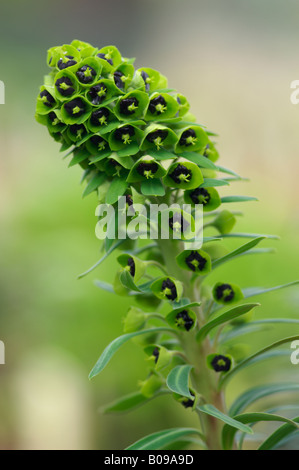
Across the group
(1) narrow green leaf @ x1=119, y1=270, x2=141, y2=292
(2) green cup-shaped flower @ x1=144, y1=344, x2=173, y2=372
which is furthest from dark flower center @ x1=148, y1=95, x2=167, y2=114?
(2) green cup-shaped flower @ x1=144, y1=344, x2=173, y2=372

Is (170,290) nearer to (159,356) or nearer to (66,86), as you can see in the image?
(159,356)

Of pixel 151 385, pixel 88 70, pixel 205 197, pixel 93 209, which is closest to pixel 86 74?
pixel 88 70

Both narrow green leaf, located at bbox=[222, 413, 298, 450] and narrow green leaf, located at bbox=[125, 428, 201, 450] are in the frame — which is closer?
narrow green leaf, located at bbox=[222, 413, 298, 450]

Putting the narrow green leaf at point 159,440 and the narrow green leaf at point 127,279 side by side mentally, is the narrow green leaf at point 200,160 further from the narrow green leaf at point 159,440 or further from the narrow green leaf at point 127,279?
the narrow green leaf at point 159,440

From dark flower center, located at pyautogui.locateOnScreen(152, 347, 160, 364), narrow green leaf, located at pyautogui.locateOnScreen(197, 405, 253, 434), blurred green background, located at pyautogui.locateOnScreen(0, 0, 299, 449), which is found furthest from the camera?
blurred green background, located at pyautogui.locateOnScreen(0, 0, 299, 449)

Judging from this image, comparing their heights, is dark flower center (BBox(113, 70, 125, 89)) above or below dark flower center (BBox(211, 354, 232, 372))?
above

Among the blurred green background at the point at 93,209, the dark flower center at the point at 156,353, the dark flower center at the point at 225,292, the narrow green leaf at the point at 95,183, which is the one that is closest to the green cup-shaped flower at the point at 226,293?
the dark flower center at the point at 225,292

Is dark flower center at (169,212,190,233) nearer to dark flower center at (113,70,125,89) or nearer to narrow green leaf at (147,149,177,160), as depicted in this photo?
narrow green leaf at (147,149,177,160)
